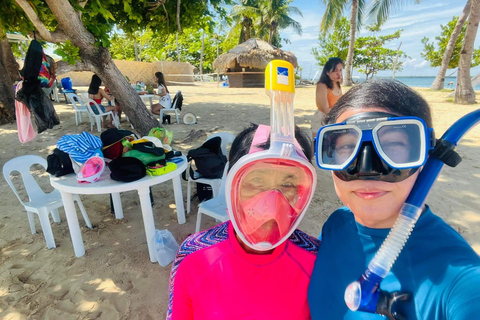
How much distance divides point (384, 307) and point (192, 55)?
151 feet

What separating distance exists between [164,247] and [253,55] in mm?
20943

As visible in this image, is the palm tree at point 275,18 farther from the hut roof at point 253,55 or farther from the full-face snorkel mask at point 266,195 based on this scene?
the full-face snorkel mask at point 266,195

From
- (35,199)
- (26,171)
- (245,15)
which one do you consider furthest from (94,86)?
(245,15)

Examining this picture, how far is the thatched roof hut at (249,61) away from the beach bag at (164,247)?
2002cm

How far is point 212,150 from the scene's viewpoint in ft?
12.3

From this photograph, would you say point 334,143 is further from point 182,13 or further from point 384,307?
point 182,13

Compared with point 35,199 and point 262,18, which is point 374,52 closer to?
point 262,18

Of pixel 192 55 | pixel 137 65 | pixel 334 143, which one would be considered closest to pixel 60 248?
pixel 334 143

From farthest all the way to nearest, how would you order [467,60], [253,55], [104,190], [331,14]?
[331,14] → [253,55] → [467,60] → [104,190]

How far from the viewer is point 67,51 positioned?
4.69m

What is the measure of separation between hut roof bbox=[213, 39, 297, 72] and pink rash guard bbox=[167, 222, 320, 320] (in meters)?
21.3

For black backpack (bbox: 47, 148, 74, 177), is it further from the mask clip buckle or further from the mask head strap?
the mask clip buckle

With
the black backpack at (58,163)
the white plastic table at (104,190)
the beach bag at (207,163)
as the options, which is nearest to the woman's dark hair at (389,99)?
the white plastic table at (104,190)

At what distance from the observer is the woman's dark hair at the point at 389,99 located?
2.90 ft
